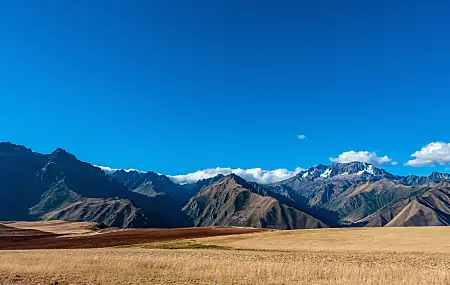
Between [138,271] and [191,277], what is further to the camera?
[138,271]

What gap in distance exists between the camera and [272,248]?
5406cm

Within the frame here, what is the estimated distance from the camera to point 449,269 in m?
29.4

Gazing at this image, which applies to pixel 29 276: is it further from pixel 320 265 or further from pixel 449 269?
pixel 449 269

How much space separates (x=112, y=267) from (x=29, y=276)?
6335 millimetres

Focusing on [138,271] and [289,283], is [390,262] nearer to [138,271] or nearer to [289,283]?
[289,283]

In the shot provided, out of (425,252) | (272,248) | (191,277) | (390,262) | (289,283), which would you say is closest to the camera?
(289,283)

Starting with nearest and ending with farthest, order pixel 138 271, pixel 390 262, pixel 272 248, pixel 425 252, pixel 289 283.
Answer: pixel 289 283 < pixel 138 271 < pixel 390 262 < pixel 425 252 < pixel 272 248

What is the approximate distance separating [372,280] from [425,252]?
2172 cm

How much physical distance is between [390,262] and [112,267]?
2437 centimetres

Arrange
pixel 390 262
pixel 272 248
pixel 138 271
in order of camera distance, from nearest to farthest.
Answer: pixel 138 271 < pixel 390 262 < pixel 272 248

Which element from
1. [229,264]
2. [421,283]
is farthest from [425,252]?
[229,264]

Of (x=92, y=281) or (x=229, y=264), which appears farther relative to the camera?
(x=229, y=264)

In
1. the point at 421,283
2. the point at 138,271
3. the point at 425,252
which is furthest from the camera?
the point at 425,252

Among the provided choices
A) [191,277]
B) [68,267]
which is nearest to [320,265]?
[191,277]
